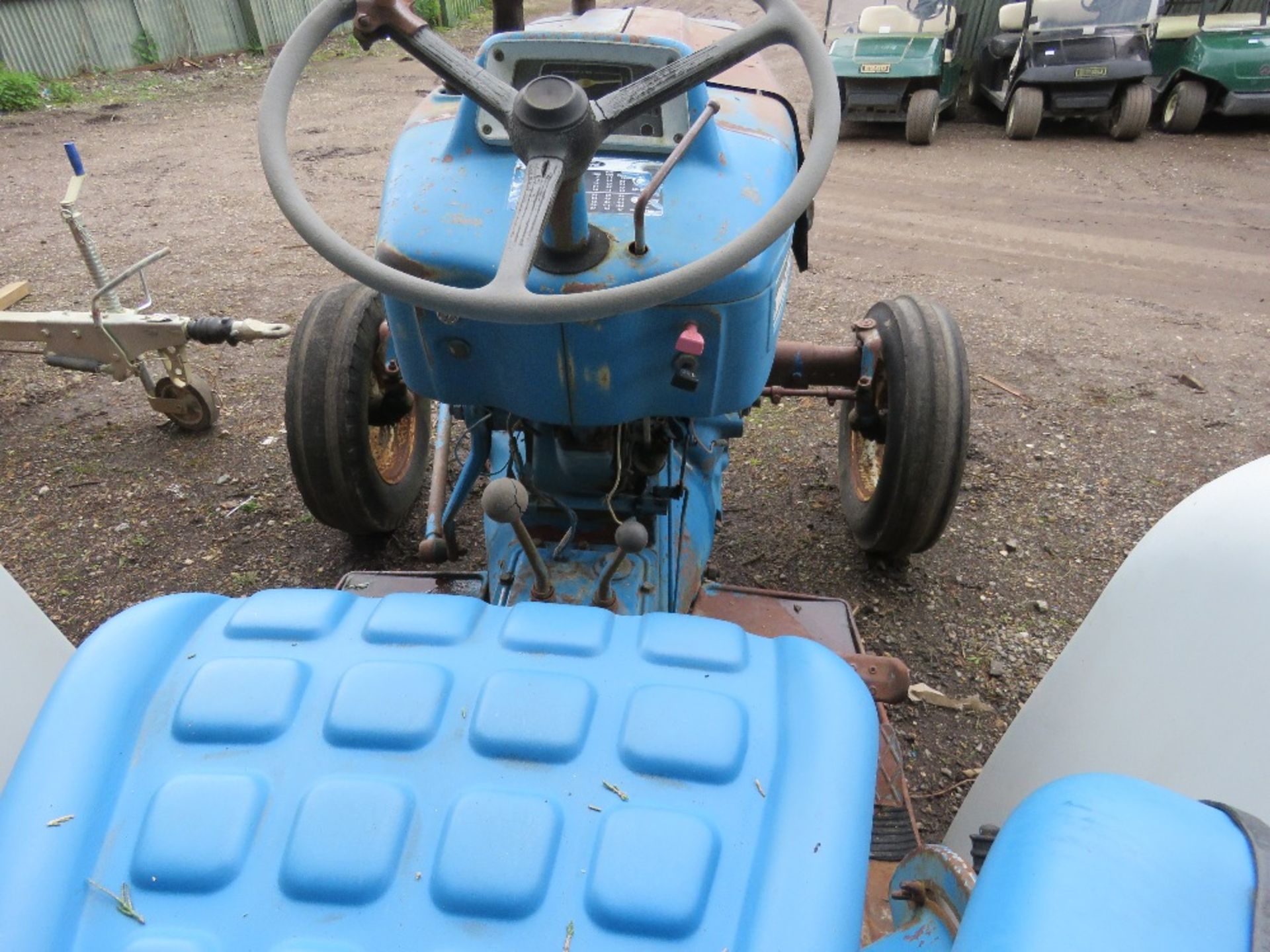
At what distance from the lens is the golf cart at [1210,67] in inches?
256

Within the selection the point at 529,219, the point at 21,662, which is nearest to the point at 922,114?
the point at 529,219

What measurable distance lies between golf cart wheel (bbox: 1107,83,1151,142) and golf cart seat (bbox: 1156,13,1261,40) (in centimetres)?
86

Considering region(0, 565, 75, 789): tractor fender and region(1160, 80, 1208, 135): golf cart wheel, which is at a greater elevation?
region(0, 565, 75, 789): tractor fender

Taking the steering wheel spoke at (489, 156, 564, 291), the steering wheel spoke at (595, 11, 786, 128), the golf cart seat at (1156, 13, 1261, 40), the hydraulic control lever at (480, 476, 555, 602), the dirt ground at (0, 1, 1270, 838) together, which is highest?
the steering wheel spoke at (595, 11, 786, 128)

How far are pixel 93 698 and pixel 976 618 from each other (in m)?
2.13

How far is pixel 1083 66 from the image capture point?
6.61 metres

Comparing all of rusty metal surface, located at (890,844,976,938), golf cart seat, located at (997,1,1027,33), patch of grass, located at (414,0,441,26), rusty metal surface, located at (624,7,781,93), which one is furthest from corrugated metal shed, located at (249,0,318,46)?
rusty metal surface, located at (890,844,976,938)

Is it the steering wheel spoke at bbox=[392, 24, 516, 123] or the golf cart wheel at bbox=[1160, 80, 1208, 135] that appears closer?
the steering wheel spoke at bbox=[392, 24, 516, 123]

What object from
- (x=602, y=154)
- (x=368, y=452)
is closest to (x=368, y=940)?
(x=602, y=154)

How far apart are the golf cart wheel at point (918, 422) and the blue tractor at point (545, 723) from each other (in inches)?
26.2

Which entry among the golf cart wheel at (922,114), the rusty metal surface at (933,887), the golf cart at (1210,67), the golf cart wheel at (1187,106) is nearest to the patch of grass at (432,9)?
the golf cart wheel at (922,114)

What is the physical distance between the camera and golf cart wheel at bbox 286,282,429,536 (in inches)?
88.2

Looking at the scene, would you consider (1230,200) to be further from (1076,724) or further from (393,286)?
(393,286)

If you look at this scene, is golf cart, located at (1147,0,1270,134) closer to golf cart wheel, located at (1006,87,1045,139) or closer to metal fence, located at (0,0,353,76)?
golf cart wheel, located at (1006,87,1045,139)
